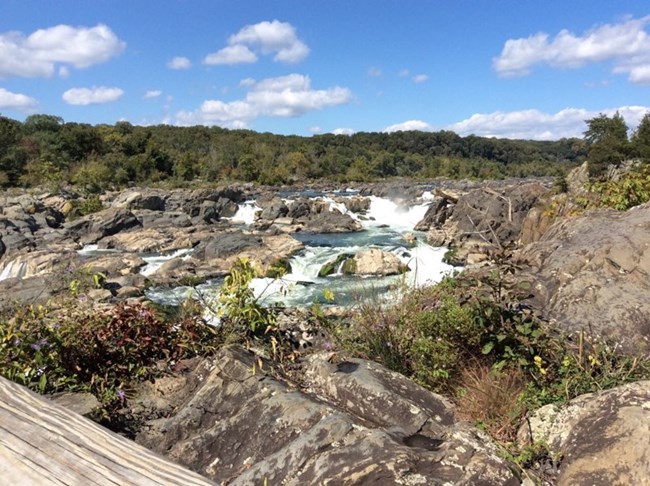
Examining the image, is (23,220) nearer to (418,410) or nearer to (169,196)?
(169,196)

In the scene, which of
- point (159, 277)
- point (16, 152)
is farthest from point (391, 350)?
point (16, 152)

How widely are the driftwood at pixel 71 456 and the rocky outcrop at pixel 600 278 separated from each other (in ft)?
10.1

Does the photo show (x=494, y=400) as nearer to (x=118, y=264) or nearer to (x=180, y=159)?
(x=118, y=264)

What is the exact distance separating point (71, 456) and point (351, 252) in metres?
17.8

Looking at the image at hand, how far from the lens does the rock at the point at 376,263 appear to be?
15.8m

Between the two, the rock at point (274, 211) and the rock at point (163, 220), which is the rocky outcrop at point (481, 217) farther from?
the rock at point (163, 220)

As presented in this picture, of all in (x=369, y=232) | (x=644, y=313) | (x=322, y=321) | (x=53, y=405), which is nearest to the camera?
(x=53, y=405)

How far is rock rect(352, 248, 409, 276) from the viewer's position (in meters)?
15.8

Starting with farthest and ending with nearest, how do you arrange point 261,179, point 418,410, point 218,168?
1. point 218,168
2. point 261,179
3. point 418,410

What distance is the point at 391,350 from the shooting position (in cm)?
372

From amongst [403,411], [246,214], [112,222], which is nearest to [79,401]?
[403,411]

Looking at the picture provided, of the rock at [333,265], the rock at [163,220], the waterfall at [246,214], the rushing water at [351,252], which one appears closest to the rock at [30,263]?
the rushing water at [351,252]

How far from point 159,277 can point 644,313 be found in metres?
14.6

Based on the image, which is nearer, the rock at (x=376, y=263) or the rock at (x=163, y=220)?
the rock at (x=376, y=263)
